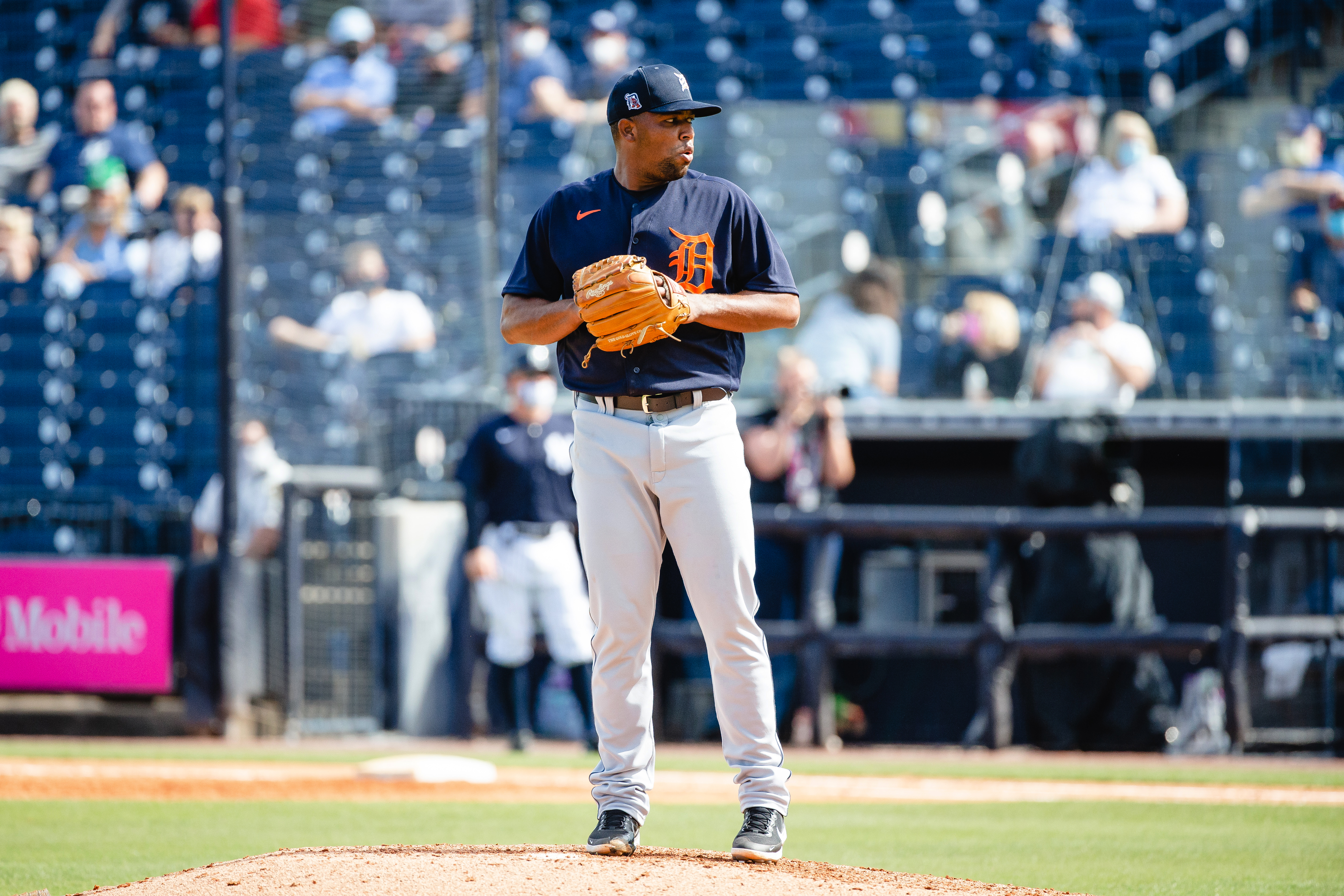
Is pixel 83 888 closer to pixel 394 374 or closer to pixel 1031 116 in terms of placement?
pixel 394 374

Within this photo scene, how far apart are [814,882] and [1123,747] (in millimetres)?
5513

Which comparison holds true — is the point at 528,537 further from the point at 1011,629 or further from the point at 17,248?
the point at 17,248

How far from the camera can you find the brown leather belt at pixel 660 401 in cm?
365

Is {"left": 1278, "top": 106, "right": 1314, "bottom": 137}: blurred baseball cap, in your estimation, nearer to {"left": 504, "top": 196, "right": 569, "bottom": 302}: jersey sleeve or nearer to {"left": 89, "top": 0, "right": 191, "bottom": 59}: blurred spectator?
{"left": 504, "top": 196, "right": 569, "bottom": 302}: jersey sleeve

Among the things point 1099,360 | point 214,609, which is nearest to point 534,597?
point 214,609

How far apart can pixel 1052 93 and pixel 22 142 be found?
8473 millimetres

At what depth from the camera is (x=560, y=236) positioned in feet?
12.5

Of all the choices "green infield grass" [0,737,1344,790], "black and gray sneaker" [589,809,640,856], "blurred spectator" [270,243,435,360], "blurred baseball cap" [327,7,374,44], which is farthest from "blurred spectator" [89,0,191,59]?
"black and gray sneaker" [589,809,640,856]

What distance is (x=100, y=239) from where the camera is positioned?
12406mm

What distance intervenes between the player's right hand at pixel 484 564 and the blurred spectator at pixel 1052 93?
15.0 ft

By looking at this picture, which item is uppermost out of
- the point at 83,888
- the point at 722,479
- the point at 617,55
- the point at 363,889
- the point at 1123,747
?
the point at 617,55

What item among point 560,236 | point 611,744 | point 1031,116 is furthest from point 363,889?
point 1031,116

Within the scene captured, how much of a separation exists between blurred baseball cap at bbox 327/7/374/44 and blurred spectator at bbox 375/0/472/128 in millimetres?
135

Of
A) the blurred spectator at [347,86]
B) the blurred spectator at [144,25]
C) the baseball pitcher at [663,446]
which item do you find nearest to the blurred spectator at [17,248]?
the blurred spectator at [144,25]
